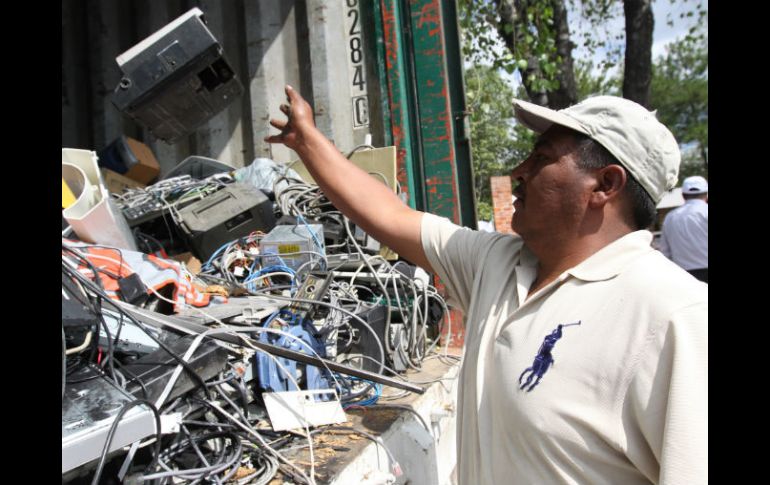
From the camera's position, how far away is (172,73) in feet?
11.0

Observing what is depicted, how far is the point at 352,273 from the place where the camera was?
3.13 meters

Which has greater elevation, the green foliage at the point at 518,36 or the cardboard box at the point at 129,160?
the green foliage at the point at 518,36

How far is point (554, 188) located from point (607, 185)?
0.39 ft

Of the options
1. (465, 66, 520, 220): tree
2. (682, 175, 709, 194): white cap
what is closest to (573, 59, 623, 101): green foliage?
(465, 66, 520, 220): tree

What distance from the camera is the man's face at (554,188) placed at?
1.26 metres

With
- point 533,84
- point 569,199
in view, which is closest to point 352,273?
point 569,199

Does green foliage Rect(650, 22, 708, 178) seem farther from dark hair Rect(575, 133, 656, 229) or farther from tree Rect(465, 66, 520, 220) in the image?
dark hair Rect(575, 133, 656, 229)

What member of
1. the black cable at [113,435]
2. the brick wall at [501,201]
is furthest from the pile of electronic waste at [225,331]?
the brick wall at [501,201]

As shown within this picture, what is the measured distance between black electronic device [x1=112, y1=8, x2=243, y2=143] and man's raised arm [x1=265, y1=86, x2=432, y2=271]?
1988 millimetres

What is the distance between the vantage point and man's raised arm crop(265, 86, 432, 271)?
161 centimetres

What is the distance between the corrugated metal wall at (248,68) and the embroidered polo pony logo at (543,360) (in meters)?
2.99

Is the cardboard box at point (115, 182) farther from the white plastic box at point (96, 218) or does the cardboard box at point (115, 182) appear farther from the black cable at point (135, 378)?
the black cable at point (135, 378)
